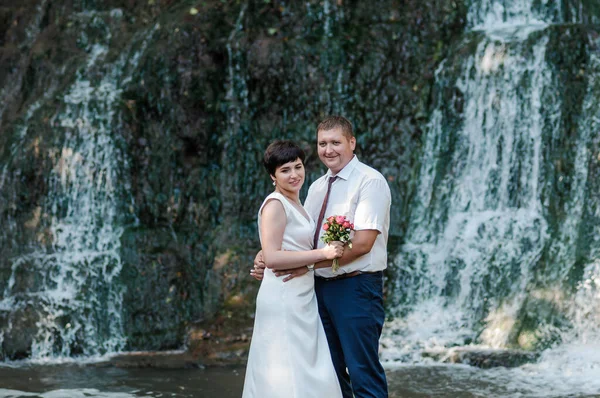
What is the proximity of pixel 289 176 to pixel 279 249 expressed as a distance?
0.44 metres

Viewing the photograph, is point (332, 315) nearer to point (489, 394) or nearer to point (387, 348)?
point (489, 394)

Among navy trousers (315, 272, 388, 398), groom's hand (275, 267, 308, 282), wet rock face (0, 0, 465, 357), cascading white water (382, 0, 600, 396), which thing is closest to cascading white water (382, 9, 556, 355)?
cascading white water (382, 0, 600, 396)

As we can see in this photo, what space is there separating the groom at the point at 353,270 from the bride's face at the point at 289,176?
7.5 inches

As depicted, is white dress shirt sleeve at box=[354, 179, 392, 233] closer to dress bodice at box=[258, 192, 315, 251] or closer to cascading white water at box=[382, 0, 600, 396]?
dress bodice at box=[258, 192, 315, 251]

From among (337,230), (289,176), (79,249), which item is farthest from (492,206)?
(337,230)

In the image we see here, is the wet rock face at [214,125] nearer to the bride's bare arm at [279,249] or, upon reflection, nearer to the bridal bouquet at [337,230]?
the bride's bare arm at [279,249]

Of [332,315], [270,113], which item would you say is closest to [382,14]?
[270,113]

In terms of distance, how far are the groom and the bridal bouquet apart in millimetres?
61

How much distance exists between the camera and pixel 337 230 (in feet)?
15.0

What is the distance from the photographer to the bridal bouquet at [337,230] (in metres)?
4.56

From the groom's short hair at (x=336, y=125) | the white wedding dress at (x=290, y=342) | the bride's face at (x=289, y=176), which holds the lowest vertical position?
the white wedding dress at (x=290, y=342)

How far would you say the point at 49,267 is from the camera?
11633 millimetres

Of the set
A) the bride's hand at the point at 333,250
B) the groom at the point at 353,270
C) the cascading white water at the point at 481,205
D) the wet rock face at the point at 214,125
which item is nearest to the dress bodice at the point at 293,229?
the groom at the point at 353,270

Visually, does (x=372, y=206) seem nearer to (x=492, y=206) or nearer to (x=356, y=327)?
(x=356, y=327)
